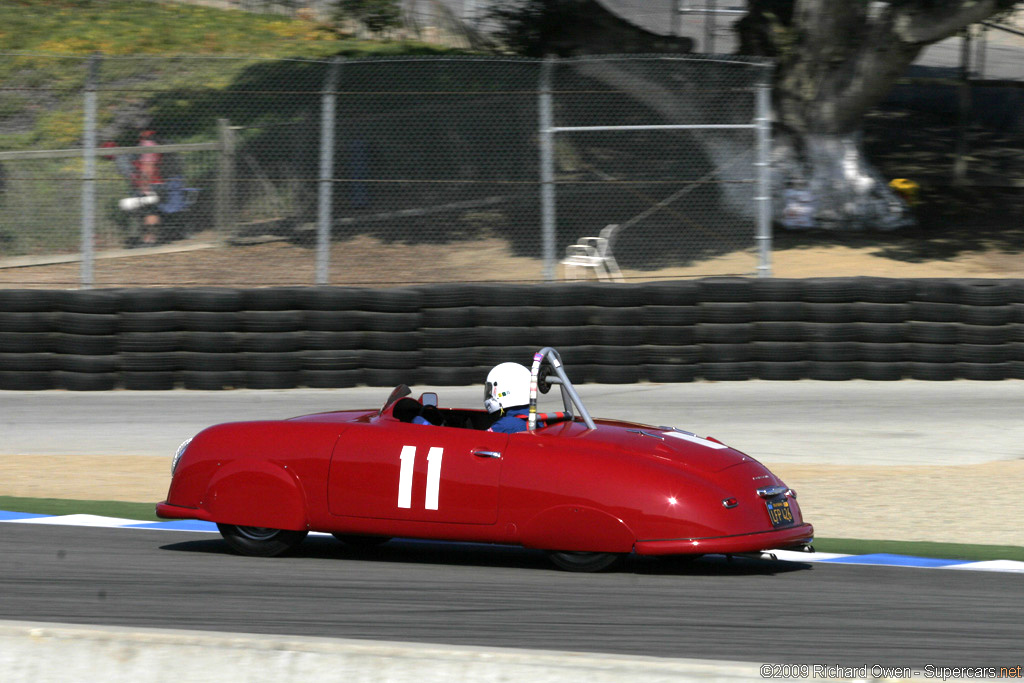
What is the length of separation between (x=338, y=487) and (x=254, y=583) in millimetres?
597

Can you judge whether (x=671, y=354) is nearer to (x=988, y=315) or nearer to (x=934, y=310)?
(x=934, y=310)

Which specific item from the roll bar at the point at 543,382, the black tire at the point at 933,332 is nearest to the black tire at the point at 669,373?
the black tire at the point at 933,332

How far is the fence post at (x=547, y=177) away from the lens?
1223 cm

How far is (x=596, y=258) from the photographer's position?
42.2ft

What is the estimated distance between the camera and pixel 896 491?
8141 millimetres

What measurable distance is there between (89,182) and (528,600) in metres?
8.41

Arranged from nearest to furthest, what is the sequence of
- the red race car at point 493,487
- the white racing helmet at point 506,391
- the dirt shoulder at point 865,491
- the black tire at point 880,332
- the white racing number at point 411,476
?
the red race car at point 493,487
the white racing number at point 411,476
the white racing helmet at point 506,391
the dirt shoulder at point 865,491
the black tire at point 880,332

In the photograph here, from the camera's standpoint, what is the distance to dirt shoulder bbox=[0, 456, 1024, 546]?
7.14 metres

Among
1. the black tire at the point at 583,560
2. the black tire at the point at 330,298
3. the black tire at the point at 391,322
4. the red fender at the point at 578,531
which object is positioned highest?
the black tire at the point at 330,298

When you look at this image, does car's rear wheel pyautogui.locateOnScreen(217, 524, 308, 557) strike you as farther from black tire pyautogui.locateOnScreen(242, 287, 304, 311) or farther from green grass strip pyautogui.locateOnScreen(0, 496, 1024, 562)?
black tire pyautogui.locateOnScreen(242, 287, 304, 311)

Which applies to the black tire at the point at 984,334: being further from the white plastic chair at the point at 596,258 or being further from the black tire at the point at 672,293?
the white plastic chair at the point at 596,258

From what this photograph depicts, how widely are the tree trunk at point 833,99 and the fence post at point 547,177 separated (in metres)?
5.28

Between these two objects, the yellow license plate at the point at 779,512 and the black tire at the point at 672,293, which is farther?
the black tire at the point at 672,293

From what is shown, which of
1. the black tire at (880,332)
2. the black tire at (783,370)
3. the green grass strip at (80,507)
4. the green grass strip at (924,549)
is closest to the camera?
the green grass strip at (924,549)
